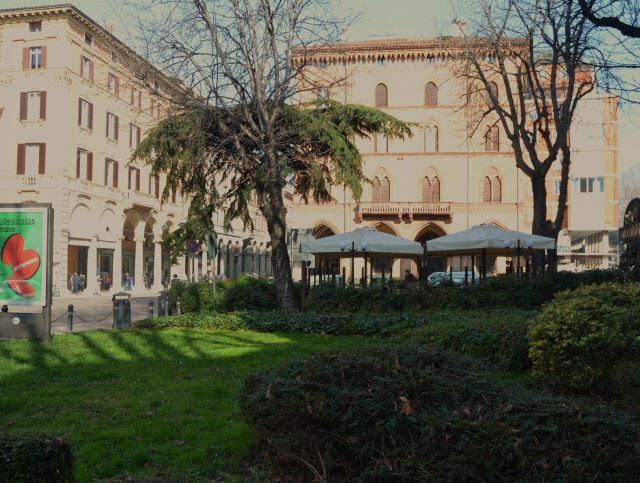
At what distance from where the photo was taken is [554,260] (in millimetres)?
21750

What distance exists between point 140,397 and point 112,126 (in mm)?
42838

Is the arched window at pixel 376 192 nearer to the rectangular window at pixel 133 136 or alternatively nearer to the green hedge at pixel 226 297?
the rectangular window at pixel 133 136

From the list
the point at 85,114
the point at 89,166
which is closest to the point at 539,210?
the point at 89,166

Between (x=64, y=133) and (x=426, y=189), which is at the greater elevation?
(x=64, y=133)

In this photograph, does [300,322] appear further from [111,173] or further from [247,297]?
[111,173]

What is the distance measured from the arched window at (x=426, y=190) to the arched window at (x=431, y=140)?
2.40 m

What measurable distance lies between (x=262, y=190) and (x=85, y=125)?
93.6ft

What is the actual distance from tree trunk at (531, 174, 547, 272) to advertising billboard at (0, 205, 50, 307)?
46.4ft

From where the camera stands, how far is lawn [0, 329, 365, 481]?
4.96 meters

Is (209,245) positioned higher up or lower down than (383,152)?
lower down

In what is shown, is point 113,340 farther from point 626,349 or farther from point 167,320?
point 626,349

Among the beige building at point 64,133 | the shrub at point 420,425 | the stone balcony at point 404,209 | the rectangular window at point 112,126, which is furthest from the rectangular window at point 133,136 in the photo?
the shrub at point 420,425

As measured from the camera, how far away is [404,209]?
5438 centimetres

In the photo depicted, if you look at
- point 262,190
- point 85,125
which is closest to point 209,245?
point 262,190
